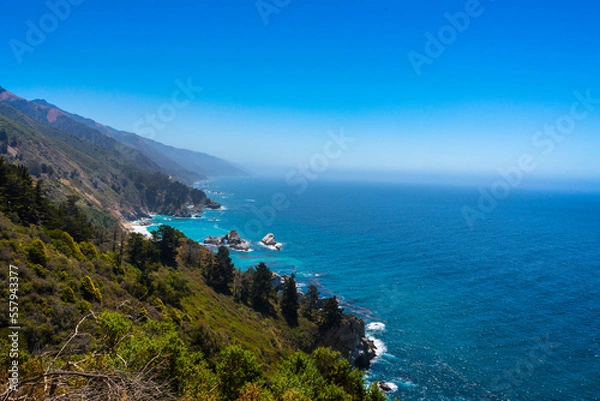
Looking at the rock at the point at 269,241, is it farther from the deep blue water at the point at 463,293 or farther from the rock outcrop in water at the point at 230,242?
the rock outcrop in water at the point at 230,242

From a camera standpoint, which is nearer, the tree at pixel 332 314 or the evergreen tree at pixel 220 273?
the tree at pixel 332 314

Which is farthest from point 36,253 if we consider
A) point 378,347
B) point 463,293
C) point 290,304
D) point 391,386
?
point 463,293

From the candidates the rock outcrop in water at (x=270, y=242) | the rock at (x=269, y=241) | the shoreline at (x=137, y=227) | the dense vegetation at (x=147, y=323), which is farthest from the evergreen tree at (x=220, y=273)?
the shoreline at (x=137, y=227)

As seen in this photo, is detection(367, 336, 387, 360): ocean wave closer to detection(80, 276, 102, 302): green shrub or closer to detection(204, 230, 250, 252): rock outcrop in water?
detection(80, 276, 102, 302): green shrub

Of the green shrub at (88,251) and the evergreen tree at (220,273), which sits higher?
the green shrub at (88,251)

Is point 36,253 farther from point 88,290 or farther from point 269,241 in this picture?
point 269,241

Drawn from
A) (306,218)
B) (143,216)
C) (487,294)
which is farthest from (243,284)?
(143,216)

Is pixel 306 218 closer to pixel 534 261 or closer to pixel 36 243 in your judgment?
pixel 534 261
